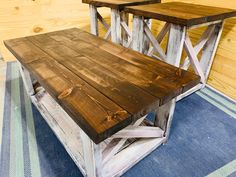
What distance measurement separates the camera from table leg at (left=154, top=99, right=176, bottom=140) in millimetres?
1020

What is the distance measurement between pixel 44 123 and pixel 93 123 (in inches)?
33.3

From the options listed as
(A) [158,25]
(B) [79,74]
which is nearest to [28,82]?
(B) [79,74]

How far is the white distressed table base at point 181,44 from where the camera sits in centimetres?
122

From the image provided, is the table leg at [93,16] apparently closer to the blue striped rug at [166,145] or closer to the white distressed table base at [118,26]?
the white distressed table base at [118,26]

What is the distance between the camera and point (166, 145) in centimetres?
117

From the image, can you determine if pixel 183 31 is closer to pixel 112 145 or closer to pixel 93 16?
pixel 112 145

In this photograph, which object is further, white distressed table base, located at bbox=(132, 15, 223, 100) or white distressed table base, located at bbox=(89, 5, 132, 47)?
white distressed table base, located at bbox=(89, 5, 132, 47)

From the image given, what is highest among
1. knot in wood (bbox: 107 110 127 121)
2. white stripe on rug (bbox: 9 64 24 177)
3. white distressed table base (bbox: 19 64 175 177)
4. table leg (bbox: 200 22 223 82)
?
knot in wood (bbox: 107 110 127 121)

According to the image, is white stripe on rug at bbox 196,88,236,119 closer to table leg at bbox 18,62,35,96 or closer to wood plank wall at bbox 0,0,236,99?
wood plank wall at bbox 0,0,236,99

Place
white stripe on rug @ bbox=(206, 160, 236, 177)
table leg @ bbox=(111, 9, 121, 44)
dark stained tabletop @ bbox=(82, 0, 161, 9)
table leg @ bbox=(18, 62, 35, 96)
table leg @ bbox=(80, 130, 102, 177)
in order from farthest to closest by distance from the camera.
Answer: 1. table leg @ bbox=(111, 9, 121, 44)
2. dark stained tabletop @ bbox=(82, 0, 161, 9)
3. table leg @ bbox=(18, 62, 35, 96)
4. white stripe on rug @ bbox=(206, 160, 236, 177)
5. table leg @ bbox=(80, 130, 102, 177)

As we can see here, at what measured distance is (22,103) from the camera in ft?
5.00

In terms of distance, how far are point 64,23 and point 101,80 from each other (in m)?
1.80

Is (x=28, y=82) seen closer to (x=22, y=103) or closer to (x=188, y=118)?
(x=22, y=103)

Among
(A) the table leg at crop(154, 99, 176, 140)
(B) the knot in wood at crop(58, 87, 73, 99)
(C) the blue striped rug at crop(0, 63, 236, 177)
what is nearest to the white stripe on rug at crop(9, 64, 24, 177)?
(C) the blue striped rug at crop(0, 63, 236, 177)
